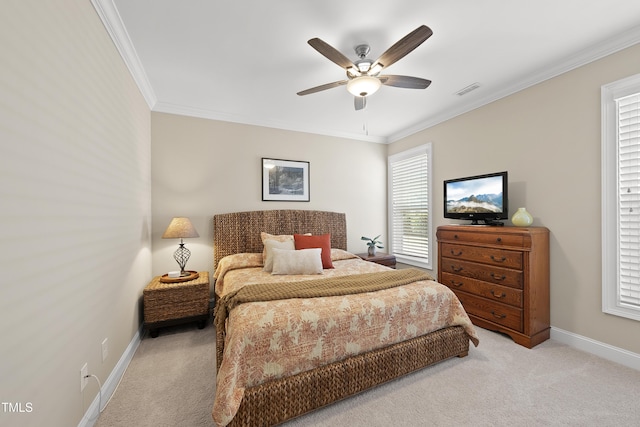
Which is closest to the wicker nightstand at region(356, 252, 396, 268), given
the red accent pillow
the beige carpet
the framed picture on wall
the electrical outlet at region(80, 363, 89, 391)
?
the red accent pillow

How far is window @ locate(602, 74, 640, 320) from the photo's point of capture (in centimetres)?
210

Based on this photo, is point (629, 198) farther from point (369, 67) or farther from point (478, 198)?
point (369, 67)

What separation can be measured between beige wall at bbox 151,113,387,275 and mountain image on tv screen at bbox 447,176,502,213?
62.1 inches

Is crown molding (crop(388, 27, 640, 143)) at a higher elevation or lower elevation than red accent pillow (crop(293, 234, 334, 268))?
higher

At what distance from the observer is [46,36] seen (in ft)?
3.92

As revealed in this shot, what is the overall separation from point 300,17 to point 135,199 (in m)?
2.28

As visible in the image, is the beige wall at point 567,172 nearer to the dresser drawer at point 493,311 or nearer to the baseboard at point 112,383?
the dresser drawer at point 493,311

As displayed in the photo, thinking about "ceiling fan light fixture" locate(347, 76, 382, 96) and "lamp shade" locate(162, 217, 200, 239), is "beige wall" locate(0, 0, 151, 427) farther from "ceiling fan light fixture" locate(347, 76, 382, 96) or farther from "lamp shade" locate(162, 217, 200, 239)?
"ceiling fan light fixture" locate(347, 76, 382, 96)

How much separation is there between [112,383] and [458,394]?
2557mm

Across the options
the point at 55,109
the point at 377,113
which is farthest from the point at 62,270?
the point at 377,113

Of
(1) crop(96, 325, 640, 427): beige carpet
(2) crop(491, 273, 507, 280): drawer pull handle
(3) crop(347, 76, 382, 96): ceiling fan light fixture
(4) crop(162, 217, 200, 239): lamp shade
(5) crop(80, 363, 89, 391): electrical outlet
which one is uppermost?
(3) crop(347, 76, 382, 96): ceiling fan light fixture

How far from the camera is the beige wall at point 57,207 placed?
3.20 ft

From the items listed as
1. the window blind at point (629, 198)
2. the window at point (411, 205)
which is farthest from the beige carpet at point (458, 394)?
the window at point (411, 205)

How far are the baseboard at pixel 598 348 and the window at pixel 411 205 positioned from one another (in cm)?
170
